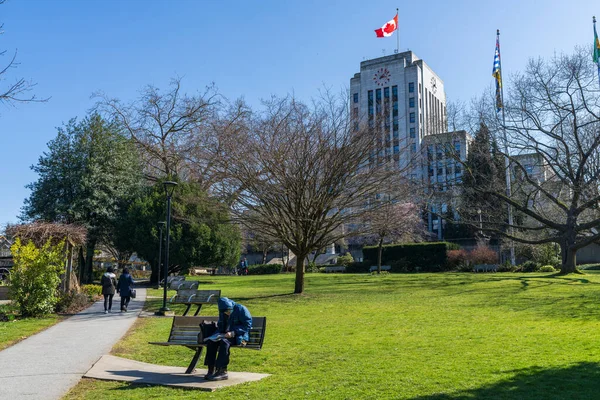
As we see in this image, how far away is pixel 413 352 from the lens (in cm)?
949

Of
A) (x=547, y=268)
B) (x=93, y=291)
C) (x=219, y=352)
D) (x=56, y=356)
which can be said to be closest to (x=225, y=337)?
(x=219, y=352)

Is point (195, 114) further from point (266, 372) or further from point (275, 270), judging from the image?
point (266, 372)

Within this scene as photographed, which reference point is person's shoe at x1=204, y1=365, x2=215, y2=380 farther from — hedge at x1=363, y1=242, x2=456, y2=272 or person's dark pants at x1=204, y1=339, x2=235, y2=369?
hedge at x1=363, y1=242, x2=456, y2=272

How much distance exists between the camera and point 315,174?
21.6 meters

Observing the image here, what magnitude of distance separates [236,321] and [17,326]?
890 cm

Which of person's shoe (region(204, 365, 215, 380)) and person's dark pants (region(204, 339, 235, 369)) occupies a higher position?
person's dark pants (region(204, 339, 235, 369))

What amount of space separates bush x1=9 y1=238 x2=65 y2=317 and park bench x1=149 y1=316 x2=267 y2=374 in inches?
368

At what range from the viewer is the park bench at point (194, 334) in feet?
27.6

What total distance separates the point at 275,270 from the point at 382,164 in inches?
1339

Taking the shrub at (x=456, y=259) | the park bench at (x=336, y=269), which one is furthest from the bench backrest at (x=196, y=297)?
the park bench at (x=336, y=269)

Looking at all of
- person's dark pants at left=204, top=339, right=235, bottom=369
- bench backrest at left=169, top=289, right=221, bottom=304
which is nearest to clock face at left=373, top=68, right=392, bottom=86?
bench backrest at left=169, top=289, right=221, bottom=304

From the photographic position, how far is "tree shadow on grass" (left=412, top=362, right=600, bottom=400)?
6277 millimetres

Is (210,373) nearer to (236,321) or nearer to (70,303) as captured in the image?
A: (236,321)

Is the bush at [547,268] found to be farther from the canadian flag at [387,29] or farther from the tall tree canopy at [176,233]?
the canadian flag at [387,29]
